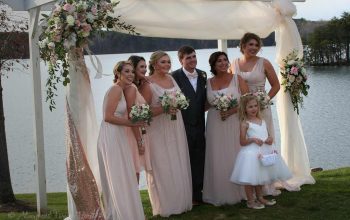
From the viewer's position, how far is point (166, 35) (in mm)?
7414

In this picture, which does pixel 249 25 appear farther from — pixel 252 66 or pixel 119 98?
pixel 119 98

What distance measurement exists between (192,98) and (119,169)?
1467mm

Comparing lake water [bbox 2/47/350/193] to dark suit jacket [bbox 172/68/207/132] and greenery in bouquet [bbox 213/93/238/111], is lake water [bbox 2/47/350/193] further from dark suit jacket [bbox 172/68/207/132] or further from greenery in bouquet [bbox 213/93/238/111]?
greenery in bouquet [bbox 213/93/238/111]

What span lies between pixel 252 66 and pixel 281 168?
159cm

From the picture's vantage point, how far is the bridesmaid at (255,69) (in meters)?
6.95

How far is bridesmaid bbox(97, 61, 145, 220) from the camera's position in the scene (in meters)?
5.66

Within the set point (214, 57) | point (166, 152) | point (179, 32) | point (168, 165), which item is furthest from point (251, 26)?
point (168, 165)

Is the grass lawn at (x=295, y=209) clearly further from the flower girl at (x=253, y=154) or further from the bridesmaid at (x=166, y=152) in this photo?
the flower girl at (x=253, y=154)

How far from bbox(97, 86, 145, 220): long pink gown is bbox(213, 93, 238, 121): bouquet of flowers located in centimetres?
133

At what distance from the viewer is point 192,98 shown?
257 inches

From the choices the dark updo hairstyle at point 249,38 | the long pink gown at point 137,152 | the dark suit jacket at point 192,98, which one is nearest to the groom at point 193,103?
the dark suit jacket at point 192,98

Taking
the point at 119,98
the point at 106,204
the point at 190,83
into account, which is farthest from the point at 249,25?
the point at 106,204

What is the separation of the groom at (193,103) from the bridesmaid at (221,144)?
0.33ft

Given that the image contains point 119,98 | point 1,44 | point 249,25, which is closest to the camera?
point 119,98
